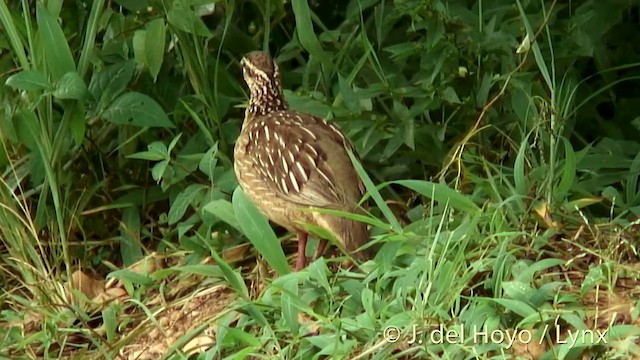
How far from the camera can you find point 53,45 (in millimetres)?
6129

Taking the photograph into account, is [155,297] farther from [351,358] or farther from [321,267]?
[351,358]

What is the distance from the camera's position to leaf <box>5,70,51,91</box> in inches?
236

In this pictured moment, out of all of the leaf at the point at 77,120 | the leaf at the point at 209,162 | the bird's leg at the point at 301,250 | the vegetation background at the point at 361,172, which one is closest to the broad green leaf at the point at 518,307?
the vegetation background at the point at 361,172

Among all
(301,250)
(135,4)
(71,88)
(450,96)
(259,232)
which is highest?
(135,4)

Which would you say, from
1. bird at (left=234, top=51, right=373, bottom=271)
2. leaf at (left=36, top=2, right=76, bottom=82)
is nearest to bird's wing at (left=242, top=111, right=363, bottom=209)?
bird at (left=234, top=51, right=373, bottom=271)

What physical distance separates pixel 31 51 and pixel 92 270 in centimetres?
104

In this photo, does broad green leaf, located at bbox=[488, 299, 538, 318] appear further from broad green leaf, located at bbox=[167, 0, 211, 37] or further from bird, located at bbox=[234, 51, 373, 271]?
broad green leaf, located at bbox=[167, 0, 211, 37]

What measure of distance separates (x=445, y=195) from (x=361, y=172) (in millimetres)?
323

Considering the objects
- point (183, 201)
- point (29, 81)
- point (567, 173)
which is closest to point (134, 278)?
point (183, 201)

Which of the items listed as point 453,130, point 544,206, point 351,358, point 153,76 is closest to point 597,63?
point 453,130

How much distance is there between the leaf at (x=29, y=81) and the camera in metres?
6.00

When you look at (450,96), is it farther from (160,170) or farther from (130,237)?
(130,237)

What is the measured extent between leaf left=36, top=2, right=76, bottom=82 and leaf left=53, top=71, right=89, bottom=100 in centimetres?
8

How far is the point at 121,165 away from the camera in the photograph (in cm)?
691
